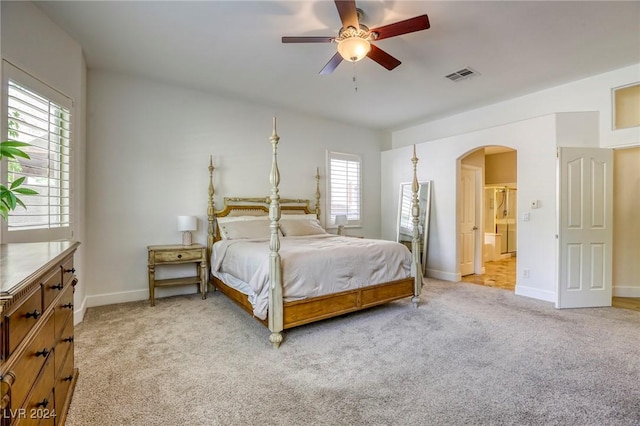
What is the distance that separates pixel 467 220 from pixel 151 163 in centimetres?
564

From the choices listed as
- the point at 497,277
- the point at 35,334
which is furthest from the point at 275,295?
the point at 497,277

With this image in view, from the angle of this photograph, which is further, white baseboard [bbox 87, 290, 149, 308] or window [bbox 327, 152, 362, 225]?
window [bbox 327, 152, 362, 225]

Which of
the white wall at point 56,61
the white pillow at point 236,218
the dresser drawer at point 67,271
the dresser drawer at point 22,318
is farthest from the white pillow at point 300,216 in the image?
the dresser drawer at point 22,318

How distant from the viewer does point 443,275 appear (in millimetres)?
5625

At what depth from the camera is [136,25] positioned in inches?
116

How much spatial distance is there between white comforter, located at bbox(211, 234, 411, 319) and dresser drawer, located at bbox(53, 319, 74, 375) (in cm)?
140

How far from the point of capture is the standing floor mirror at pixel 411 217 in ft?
19.3

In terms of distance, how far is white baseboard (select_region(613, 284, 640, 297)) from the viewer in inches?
171

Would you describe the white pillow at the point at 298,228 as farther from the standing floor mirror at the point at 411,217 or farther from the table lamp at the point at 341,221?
the standing floor mirror at the point at 411,217

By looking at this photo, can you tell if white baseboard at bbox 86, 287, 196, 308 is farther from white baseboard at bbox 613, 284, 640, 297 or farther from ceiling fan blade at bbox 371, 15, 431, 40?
white baseboard at bbox 613, 284, 640, 297

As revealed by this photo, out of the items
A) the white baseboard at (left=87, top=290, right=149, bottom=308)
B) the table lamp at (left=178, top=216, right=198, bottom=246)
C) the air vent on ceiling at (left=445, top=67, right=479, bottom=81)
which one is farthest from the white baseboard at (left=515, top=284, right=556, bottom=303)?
the white baseboard at (left=87, top=290, right=149, bottom=308)

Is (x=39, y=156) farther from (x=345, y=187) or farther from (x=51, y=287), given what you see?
(x=345, y=187)

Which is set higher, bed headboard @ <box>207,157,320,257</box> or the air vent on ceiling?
the air vent on ceiling

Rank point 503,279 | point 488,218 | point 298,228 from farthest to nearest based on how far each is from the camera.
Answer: point 488,218 < point 503,279 < point 298,228
